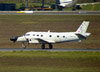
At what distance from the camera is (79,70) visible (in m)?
44.1

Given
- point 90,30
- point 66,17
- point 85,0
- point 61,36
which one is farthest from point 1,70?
point 85,0

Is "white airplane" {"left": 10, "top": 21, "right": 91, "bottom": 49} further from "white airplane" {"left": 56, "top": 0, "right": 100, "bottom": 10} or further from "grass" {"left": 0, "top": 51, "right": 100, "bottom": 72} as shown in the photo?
"white airplane" {"left": 56, "top": 0, "right": 100, "bottom": 10}

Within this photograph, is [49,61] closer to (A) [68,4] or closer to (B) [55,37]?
(B) [55,37]

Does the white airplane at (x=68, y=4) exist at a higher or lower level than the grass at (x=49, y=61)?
lower

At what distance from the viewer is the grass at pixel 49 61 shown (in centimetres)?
4503

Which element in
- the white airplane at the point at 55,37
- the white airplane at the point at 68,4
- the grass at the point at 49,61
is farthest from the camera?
the white airplane at the point at 68,4

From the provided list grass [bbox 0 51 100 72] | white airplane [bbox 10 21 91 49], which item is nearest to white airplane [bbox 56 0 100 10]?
white airplane [bbox 10 21 91 49]

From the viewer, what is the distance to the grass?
1773 inches

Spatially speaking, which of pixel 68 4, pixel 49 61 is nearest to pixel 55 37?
pixel 49 61

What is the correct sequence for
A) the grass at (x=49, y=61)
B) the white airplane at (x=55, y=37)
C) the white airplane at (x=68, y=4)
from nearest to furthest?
the grass at (x=49, y=61), the white airplane at (x=55, y=37), the white airplane at (x=68, y=4)

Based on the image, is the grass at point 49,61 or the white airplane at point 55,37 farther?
the white airplane at point 55,37

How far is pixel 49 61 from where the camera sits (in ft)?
162

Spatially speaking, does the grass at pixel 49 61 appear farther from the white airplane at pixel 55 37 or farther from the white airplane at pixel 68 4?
the white airplane at pixel 68 4

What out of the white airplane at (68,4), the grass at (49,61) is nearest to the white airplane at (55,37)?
the grass at (49,61)
